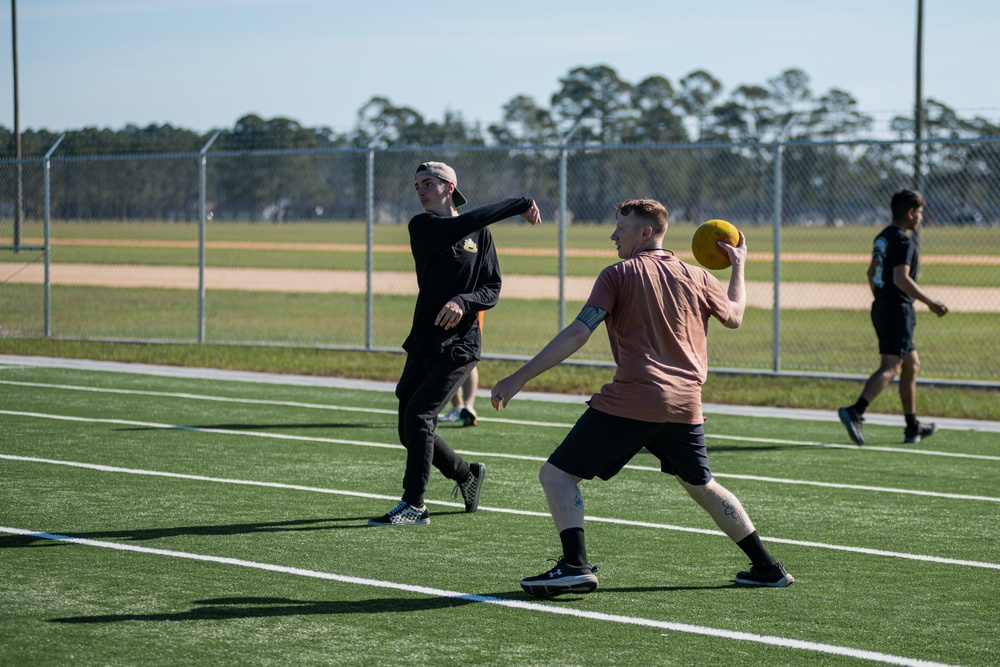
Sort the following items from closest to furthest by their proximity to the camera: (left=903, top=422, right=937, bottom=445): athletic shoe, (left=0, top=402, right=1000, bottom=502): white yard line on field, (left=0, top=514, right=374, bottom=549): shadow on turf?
(left=0, top=514, right=374, bottom=549): shadow on turf
(left=0, top=402, right=1000, bottom=502): white yard line on field
(left=903, top=422, right=937, bottom=445): athletic shoe

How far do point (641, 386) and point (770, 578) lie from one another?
47.6 inches

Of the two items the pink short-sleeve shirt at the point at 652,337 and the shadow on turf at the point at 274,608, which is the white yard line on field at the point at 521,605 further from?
the pink short-sleeve shirt at the point at 652,337

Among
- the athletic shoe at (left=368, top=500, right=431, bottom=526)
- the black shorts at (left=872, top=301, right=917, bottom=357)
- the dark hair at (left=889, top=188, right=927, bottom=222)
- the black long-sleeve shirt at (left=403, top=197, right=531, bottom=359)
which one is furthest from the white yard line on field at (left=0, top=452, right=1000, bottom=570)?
the dark hair at (left=889, top=188, right=927, bottom=222)

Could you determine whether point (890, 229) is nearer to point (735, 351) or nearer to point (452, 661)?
point (452, 661)

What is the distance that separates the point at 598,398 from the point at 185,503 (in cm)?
339

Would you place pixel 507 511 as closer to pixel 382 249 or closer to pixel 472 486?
pixel 472 486

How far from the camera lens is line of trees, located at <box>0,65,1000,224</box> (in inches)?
706

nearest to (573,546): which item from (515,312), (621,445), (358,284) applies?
A: (621,445)

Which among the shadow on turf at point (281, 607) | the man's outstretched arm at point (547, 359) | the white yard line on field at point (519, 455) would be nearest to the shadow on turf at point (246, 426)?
the white yard line on field at point (519, 455)

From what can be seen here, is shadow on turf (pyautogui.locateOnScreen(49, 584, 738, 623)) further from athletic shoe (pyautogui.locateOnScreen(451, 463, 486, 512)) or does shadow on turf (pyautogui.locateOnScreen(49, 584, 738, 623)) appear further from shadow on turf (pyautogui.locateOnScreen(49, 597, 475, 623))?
athletic shoe (pyautogui.locateOnScreen(451, 463, 486, 512))

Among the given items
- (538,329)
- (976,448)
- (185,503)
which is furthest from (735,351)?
(185,503)

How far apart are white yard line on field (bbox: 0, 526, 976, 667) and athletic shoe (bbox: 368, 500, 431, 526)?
111 cm

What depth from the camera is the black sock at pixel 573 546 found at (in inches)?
234

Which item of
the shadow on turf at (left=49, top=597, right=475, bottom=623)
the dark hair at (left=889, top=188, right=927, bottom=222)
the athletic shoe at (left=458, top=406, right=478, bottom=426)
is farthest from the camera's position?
the athletic shoe at (left=458, top=406, right=478, bottom=426)
